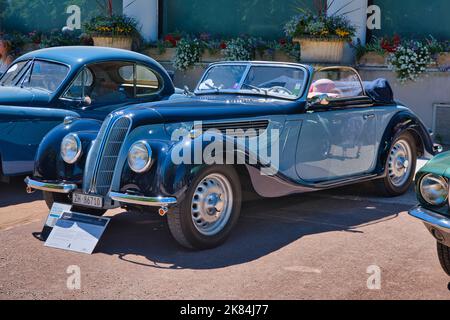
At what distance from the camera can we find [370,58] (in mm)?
11031

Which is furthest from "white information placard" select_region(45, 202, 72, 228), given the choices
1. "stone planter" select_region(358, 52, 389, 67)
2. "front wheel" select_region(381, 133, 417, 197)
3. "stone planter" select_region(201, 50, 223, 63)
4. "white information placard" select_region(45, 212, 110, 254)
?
"stone planter" select_region(201, 50, 223, 63)

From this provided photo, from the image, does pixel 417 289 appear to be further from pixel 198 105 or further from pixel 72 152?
pixel 72 152

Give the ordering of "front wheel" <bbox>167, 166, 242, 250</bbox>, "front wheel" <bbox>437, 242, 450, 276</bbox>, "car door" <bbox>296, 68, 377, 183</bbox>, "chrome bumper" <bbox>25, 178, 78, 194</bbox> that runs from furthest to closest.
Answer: "car door" <bbox>296, 68, 377, 183</bbox>, "chrome bumper" <bbox>25, 178, 78, 194</bbox>, "front wheel" <bbox>167, 166, 242, 250</bbox>, "front wheel" <bbox>437, 242, 450, 276</bbox>

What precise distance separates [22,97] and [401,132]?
14.1ft

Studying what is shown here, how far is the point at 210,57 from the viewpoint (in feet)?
41.2

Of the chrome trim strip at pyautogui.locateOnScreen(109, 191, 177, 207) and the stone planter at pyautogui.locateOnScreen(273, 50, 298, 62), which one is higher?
the stone planter at pyautogui.locateOnScreen(273, 50, 298, 62)

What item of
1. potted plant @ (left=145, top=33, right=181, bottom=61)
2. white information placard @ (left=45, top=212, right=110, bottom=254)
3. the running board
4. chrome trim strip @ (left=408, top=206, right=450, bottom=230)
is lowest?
white information placard @ (left=45, top=212, right=110, bottom=254)

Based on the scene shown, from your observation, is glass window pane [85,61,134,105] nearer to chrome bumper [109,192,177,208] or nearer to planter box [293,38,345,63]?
chrome bumper [109,192,177,208]

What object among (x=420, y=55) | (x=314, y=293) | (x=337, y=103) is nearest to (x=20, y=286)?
(x=314, y=293)

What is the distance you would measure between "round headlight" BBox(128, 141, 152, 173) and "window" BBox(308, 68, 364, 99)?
226 centimetres

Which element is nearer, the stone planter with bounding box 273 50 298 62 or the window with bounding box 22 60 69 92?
the window with bounding box 22 60 69 92

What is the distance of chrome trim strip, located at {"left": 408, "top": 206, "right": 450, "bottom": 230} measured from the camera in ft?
13.3

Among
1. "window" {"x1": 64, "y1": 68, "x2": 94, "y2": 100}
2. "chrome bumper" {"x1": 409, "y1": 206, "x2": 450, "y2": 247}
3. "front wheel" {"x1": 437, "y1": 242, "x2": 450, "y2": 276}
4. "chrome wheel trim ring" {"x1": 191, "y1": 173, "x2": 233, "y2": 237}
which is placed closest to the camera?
"chrome bumper" {"x1": 409, "y1": 206, "x2": 450, "y2": 247}

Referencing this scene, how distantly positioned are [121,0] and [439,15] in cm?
659
